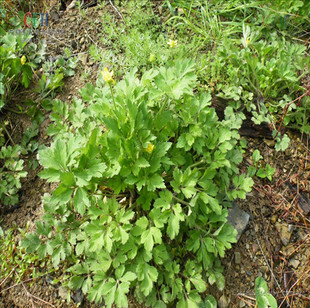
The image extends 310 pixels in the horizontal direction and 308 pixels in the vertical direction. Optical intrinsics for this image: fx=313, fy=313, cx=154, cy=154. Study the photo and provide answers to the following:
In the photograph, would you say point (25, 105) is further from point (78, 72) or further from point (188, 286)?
point (188, 286)

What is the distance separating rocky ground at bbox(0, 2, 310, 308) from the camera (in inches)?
85.8

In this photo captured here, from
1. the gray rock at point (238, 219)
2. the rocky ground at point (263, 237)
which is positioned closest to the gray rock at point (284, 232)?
the rocky ground at point (263, 237)

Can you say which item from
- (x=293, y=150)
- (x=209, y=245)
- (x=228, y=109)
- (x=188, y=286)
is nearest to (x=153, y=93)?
(x=228, y=109)

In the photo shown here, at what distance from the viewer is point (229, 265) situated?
7.41 ft

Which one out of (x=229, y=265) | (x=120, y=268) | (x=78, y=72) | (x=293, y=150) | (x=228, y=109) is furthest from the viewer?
(x=78, y=72)

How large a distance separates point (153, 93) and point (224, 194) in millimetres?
906

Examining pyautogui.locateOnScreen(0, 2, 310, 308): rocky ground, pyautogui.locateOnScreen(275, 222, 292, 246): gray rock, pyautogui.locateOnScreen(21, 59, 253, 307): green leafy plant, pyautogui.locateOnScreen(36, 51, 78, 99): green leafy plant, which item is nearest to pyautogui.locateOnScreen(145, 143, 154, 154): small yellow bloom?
pyautogui.locateOnScreen(21, 59, 253, 307): green leafy plant

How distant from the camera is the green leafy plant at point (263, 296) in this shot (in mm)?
2059

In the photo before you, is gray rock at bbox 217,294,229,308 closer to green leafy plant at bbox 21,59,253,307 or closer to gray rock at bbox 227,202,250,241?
green leafy plant at bbox 21,59,253,307

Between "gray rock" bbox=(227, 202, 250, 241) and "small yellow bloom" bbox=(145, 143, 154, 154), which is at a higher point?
"small yellow bloom" bbox=(145, 143, 154, 154)

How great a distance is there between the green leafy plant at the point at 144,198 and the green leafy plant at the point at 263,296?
0.29 m

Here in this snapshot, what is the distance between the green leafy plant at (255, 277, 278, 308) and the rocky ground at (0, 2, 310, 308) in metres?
0.09

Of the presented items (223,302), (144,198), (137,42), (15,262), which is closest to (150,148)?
(144,198)

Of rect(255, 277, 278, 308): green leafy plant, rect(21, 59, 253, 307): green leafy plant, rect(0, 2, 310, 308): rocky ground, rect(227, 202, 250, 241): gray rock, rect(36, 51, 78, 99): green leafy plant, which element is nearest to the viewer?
rect(21, 59, 253, 307): green leafy plant
